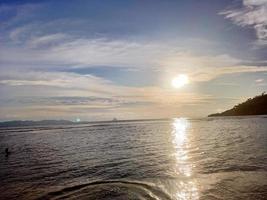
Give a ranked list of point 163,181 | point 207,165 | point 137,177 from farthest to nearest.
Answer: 1. point 207,165
2. point 137,177
3. point 163,181

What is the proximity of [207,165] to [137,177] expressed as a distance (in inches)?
333

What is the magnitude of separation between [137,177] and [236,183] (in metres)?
8.35

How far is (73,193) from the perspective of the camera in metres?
23.5

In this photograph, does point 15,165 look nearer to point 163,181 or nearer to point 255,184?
point 163,181

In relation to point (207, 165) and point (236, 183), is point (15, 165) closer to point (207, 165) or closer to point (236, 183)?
point (207, 165)

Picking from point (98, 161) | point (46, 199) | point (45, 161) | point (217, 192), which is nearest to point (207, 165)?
point (217, 192)

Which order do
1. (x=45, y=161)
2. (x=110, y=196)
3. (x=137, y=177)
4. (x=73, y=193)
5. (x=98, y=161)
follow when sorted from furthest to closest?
1. (x=45, y=161)
2. (x=98, y=161)
3. (x=137, y=177)
4. (x=73, y=193)
5. (x=110, y=196)

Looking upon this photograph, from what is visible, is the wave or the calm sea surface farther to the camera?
the calm sea surface

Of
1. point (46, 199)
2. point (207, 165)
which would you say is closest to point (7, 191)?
point (46, 199)

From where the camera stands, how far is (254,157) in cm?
3522

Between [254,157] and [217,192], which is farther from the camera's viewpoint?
[254,157]

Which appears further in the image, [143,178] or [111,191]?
[143,178]

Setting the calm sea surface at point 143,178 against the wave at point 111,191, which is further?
the calm sea surface at point 143,178

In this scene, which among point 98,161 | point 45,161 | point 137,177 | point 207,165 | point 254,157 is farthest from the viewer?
point 45,161
